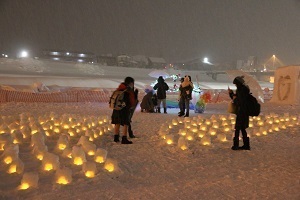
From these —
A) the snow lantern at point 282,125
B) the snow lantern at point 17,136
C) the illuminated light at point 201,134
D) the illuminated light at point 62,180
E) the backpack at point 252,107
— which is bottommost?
the snow lantern at point 282,125

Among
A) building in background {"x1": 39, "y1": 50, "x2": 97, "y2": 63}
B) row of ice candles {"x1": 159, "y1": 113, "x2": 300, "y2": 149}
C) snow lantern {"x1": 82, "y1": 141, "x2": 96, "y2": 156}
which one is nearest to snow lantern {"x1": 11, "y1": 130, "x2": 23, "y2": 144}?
snow lantern {"x1": 82, "y1": 141, "x2": 96, "y2": 156}

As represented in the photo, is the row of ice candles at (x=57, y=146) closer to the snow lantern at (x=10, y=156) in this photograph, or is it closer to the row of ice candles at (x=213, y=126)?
the snow lantern at (x=10, y=156)

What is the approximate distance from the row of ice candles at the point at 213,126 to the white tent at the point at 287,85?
646 centimetres

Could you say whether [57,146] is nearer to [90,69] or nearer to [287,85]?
[287,85]

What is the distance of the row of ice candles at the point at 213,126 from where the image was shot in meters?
7.73

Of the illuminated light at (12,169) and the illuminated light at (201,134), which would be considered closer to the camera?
the illuminated light at (12,169)

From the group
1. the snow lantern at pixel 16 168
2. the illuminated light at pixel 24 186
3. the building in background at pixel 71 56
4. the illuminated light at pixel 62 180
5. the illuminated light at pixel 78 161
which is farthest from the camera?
the building in background at pixel 71 56

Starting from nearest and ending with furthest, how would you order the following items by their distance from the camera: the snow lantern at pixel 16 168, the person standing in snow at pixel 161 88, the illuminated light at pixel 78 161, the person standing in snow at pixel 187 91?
the snow lantern at pixel 16 168 → the illuminated light at pixel 78 161 → the person standing in snow at pixel 187 91 → the person standing in snow at pixel 161 88

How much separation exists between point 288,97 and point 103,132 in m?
14.1

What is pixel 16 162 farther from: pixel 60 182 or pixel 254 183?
pixel 254 183

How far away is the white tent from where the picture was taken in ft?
59.0

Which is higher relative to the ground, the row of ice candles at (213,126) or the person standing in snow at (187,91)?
the person standing in snow at (187,91)

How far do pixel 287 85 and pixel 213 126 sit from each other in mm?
11104

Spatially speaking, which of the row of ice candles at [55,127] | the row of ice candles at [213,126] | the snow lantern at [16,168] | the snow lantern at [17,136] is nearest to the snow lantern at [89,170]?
the snow lantern at [16,168]
